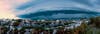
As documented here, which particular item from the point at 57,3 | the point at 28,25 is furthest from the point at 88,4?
the point at 28,25

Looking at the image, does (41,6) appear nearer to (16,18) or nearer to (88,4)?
(16,18)

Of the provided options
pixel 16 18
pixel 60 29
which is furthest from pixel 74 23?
pixel 16 18

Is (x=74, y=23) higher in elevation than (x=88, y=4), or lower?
lower

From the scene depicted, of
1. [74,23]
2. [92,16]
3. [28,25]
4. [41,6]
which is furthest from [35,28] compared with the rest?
[92,16]

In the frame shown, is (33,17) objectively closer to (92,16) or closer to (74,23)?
(74,23)

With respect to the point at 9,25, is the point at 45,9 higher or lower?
higher

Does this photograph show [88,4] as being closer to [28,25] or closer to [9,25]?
[28,25]

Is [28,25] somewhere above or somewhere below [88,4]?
below
